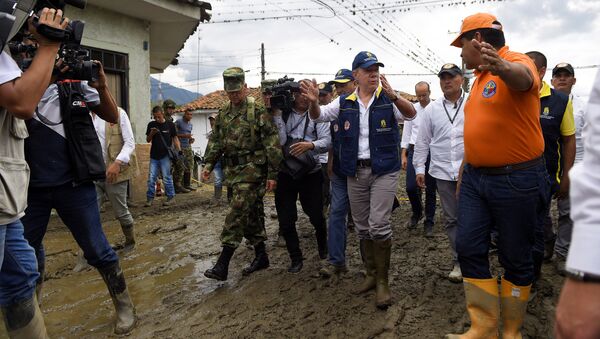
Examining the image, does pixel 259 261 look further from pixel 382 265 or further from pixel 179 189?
pixel 179 189

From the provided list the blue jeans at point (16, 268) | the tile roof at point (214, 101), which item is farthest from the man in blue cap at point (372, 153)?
the tile roof at point (214, 101)

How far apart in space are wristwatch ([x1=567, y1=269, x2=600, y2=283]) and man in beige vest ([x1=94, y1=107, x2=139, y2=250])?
4.25 metres

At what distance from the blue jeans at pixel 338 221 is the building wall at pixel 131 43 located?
6132mm

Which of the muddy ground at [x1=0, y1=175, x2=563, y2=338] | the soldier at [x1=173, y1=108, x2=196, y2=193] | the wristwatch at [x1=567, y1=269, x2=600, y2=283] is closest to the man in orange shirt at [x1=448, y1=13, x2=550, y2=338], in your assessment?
the muddy ground at [x1=0, y1=175, x2=563, y2=338]

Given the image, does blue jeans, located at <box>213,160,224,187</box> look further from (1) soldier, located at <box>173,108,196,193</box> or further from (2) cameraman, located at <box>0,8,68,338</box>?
(2) cameraman, located at <box>0,8,68,338</box>

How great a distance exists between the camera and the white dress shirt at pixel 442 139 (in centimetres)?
385

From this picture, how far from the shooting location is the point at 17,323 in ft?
7.54

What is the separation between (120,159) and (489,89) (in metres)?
3.57

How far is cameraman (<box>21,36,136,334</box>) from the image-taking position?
111 inches

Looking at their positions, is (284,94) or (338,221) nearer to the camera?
(338,221)

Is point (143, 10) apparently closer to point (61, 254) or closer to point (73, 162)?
point (61, 254)

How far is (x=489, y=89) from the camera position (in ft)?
8.27

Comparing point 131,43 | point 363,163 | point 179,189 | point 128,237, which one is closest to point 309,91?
point 363,163

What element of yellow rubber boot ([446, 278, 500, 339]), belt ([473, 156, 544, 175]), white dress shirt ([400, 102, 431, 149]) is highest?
white dress shirt ([400, 102, 431, 149])
